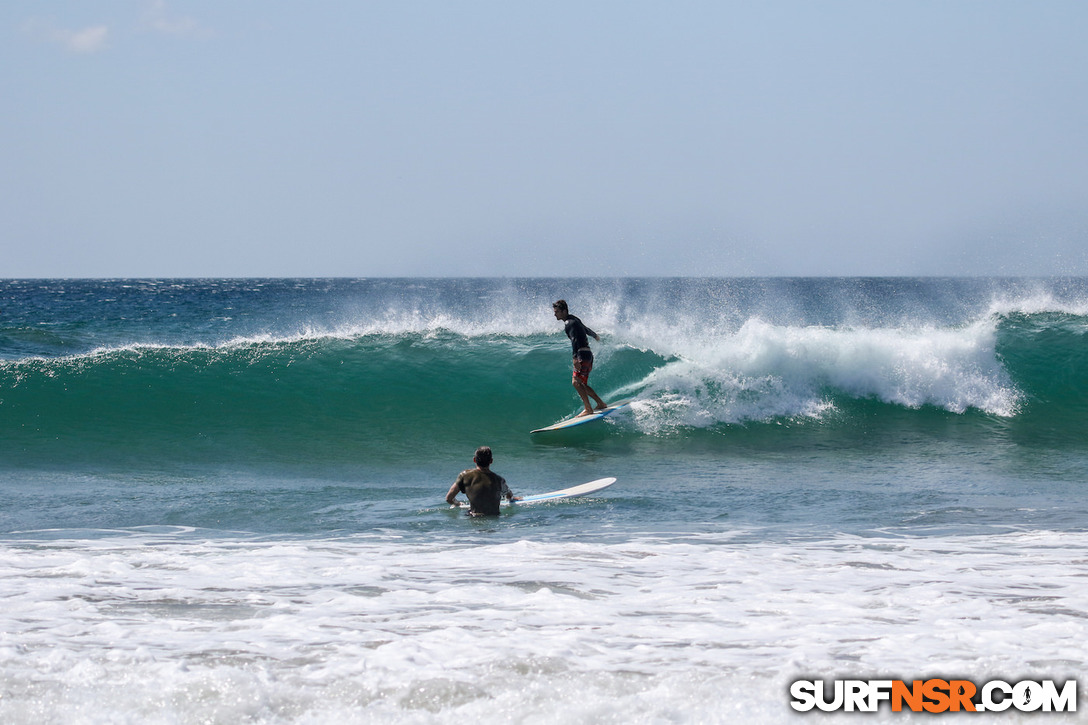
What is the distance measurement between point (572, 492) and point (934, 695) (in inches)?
192

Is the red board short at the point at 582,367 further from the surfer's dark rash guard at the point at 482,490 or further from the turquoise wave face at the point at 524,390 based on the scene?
the surfer's dark rash guard at the point at 482,490

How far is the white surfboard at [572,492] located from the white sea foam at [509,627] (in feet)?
5.84

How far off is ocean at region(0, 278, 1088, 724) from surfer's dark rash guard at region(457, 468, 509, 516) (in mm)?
166

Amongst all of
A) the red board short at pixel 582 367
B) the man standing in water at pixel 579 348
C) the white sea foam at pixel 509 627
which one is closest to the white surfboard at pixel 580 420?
the man standing in water at pixel 579 348

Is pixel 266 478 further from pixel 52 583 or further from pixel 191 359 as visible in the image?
pixel 191 359

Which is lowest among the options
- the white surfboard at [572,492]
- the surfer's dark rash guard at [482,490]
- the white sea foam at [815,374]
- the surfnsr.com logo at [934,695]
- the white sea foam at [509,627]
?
the surfnsr.com logo at [934,695]

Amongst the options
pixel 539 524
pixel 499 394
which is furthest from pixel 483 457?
pixel 499 394

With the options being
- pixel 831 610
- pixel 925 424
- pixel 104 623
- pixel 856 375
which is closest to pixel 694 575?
pixel 831 610

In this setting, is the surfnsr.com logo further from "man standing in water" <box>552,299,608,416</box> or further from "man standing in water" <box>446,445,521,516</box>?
"man standing in water" <box>552,299,608,416</box>

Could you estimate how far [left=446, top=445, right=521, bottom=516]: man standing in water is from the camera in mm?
7414

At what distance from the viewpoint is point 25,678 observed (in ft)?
11.8

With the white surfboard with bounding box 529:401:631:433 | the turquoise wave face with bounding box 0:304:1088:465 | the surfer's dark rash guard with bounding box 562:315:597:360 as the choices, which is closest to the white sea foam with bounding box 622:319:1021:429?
the turquoise wave face with bounding box 0:304:1088:465

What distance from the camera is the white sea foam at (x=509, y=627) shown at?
11.4 ft

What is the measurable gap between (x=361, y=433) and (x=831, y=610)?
28.0 ft
